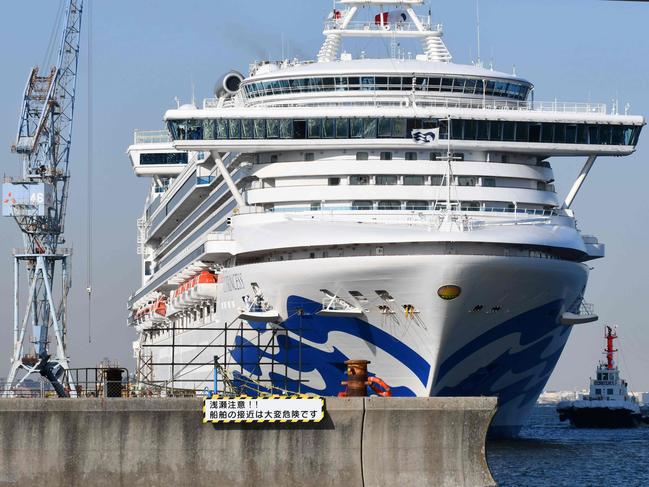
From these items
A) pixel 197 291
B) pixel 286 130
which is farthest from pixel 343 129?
pixel 197 291

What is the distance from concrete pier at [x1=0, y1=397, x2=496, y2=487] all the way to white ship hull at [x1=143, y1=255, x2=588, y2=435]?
40.7ft

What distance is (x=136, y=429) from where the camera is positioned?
38.1 metres

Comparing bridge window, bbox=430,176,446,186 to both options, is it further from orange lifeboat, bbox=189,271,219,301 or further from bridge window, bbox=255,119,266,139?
orange lifeboat, bbox=189,271,219,301

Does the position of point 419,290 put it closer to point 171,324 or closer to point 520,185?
point 520,185

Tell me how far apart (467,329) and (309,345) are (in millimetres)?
5183

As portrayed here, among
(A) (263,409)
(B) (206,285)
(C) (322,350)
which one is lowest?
(A) (263,409)

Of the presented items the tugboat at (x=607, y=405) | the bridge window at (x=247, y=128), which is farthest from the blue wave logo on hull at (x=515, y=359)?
the tugboat at (x=607, y=405)

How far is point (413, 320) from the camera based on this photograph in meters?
52.8

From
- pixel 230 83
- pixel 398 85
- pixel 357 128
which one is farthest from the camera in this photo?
pixel 230 83

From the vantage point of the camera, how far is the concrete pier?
37781 mm

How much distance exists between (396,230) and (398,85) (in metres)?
9.32

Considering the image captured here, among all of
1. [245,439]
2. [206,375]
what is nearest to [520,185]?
[206,375]

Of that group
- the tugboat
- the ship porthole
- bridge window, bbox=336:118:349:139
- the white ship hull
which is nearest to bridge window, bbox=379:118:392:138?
bridge window, bbox=336:118:349:139

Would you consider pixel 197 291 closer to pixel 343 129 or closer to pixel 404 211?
pixel 343 129
